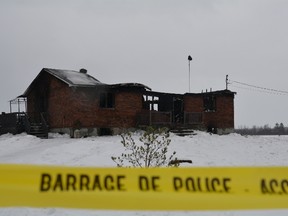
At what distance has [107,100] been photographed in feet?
92.6

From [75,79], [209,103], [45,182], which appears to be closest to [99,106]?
[75,79]

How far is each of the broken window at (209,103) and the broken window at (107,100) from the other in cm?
1010

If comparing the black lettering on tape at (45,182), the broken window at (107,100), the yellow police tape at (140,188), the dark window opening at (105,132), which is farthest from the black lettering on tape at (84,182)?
the broken window at (107,100)

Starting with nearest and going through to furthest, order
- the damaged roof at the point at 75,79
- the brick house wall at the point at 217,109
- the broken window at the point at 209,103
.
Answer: the damaged roof at the point at 75,79
the brick house wall at the point at 217,109
the broken window at the point at 209,103

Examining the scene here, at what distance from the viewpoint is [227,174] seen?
390 centimetres

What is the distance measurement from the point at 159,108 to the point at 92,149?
15.9m

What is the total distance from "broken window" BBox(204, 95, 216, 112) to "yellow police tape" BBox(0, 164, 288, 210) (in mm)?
30898

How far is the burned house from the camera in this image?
26.8 meters

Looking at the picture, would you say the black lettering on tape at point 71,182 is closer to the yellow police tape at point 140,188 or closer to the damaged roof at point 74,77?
the yellow police tape at point 140,188

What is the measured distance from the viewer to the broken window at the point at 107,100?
2786cm

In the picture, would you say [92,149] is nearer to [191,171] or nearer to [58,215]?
[58,215]

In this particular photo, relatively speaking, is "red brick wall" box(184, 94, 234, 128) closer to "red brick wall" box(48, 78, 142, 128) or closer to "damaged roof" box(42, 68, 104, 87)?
"red brick wall" box(48, 78, 142, 128)

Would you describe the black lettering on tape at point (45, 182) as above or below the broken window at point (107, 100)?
below

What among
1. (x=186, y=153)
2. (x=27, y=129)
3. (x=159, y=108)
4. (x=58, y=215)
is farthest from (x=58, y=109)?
(x=58, y=215)
